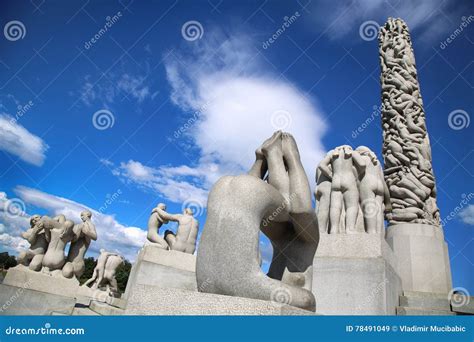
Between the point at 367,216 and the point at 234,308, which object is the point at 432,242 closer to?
the point at 367,216

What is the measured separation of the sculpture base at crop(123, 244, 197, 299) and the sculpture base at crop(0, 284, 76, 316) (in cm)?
182

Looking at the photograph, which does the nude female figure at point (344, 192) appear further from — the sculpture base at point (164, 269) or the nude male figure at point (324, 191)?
the sculpture base at point (164, 269)

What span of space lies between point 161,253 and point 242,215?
7811mm

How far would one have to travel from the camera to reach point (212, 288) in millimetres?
3453

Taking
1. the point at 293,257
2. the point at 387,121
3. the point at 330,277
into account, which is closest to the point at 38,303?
the point at 330,277

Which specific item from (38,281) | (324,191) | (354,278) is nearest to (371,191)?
(324,191)

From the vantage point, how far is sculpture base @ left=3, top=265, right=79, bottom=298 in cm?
991

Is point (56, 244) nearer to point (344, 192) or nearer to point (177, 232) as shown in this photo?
point (177, 232)

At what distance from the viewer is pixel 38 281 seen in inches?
394

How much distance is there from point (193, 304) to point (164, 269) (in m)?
7.51

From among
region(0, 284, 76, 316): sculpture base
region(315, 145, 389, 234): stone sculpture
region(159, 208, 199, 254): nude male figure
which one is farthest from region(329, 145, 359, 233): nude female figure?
region(0, 284, 76, 316): sculpture base

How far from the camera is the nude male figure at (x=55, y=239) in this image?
34.3 feet

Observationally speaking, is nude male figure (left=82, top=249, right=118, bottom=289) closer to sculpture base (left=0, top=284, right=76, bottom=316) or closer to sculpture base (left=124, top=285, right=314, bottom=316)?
sculpture base (left=0, top=284, right=76, bottom=316)
